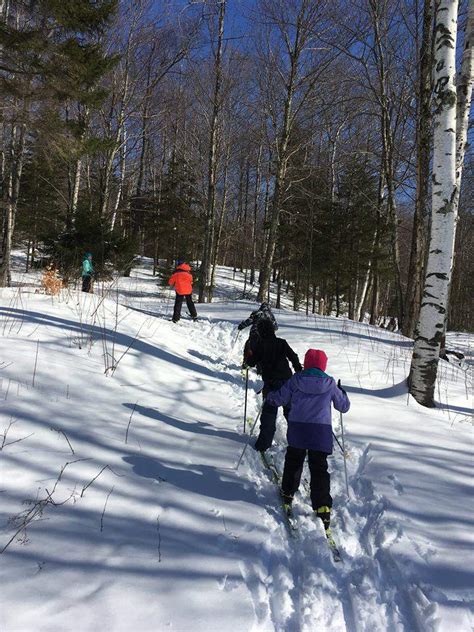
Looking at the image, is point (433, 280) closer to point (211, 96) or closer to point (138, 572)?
point (138, 572)

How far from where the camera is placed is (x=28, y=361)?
416cm

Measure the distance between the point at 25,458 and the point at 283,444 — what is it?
9.10 ft

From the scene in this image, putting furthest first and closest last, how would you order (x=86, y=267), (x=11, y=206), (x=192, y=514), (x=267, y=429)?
(x=11, y=206) → (x=86, y=267) → (x=267, y=429) → (x=192, y=514)

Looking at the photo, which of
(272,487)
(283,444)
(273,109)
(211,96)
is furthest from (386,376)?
(211,96)

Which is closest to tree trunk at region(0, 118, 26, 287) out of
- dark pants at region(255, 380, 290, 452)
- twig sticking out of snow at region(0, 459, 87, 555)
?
dark pants at region(255, 380, 290, 452)

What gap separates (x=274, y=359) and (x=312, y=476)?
1.57 metres

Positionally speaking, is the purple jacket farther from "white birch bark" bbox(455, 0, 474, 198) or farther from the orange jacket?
the orange jacket

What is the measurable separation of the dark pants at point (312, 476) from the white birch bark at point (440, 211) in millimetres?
3061

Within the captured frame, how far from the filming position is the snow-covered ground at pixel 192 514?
6.48 feet

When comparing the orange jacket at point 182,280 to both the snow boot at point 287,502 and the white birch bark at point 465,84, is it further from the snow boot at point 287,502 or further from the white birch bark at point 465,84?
the snow boot at point 287,502

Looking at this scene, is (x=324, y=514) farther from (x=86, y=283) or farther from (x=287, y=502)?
(x=86, y=283)

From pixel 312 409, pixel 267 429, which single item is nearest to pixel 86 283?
pixel 267 429

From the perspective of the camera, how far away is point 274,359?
4426 mm

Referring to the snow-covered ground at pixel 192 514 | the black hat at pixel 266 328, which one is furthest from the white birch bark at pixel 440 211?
the black hat at pixel 266 328
